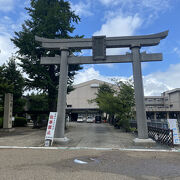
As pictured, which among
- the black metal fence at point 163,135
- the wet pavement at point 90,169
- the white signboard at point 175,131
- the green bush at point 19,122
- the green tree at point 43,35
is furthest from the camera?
the green bush at point 19,122

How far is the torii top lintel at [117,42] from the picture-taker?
10.7 meters

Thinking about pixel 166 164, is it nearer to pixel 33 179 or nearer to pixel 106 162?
pixel 106 162

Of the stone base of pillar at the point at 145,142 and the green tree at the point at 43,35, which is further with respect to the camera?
the green tree at the point at 43,35

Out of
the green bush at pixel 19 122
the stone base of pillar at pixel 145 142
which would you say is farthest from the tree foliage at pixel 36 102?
the stone base of pillar at pixel 145 142

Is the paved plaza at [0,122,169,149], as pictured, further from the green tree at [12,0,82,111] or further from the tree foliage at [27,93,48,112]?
the tree foliage at [27,93,48,112]

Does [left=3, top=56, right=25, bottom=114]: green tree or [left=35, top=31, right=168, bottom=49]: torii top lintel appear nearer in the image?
[left=35, top=31, right=168, bottom=49]: torii top lintel

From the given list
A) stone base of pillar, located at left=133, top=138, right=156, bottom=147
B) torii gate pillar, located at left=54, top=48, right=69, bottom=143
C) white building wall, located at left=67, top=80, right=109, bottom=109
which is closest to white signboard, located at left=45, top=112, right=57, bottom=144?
torii gate pillar, located at left=54, top=48, right=69, bottom=143

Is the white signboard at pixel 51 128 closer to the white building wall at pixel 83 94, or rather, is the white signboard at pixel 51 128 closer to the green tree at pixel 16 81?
the green tree at pixel 16 81

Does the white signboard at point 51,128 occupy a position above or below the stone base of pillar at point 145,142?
above

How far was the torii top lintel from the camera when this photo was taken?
35.2ft

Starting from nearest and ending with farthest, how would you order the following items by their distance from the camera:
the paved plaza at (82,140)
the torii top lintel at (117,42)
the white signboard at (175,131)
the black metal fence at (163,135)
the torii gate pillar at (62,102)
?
the white signboard at (175,131) < the black metal fence at (163,135) < the paved plaza at (82,140) < the torii gate pillar at (62,102) < the torii top lintel at (117,42)

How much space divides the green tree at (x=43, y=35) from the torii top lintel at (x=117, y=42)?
25.9 feet

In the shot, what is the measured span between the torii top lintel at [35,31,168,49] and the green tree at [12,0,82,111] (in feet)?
25.9

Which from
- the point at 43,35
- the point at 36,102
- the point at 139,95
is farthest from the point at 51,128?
the point at 36,102
